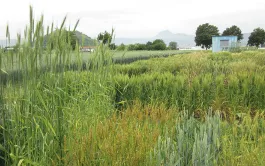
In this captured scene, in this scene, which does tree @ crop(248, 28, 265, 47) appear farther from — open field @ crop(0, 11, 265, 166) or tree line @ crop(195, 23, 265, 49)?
open field @ crop(0, 11, 265, 166)

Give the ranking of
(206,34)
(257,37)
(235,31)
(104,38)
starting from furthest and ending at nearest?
(235,31) → (206,34) → (257,37) → (104,38)

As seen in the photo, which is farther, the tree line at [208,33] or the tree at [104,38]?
the tree line at [208,33]

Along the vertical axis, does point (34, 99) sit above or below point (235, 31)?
below

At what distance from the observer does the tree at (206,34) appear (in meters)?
70.2

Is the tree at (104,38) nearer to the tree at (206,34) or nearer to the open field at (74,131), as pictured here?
the open field at (74,131)

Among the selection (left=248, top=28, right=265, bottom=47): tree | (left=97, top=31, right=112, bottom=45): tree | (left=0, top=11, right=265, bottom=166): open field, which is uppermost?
(left=248, top=28, right=265, bottom=47): tree

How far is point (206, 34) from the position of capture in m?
70.2

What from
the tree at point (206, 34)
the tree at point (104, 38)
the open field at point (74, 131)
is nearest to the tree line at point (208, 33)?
the tree at point (206, 34)

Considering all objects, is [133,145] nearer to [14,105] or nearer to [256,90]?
[14,105]

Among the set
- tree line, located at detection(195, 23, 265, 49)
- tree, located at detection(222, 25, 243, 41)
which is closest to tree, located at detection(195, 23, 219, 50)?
tree line, located at detection(195, 23, 265, 49)

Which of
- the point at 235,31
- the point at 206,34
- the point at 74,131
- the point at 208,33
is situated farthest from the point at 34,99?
the point at 235,31

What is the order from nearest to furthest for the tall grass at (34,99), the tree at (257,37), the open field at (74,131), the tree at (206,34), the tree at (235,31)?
the open field at (74,131)
the tall grass at (34,99)
the tree at (257,37)
the tree at (206,34)
the tree at (235,31)

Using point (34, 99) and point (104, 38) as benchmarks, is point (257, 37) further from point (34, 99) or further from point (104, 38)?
point (34, 99)

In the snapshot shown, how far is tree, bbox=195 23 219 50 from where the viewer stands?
70250 mm
